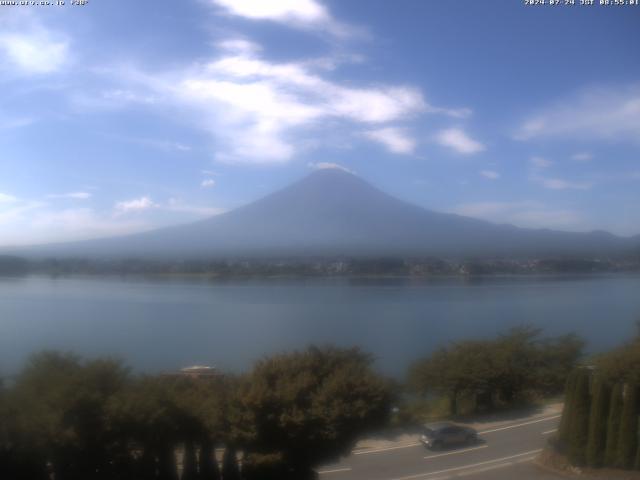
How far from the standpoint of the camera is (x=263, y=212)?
1483 inches

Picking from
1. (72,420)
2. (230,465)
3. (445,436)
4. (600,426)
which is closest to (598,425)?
(600,426)

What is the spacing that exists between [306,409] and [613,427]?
3474mm

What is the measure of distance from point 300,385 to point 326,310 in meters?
14.4

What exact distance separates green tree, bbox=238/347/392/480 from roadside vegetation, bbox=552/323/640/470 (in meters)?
2.16

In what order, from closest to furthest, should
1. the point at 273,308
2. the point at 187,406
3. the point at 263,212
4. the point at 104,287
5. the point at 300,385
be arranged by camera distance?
the point at 187,406
the point at 300,385
the point at 104,287
the point at 273,308
the point at 263,212

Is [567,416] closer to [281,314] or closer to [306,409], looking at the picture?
[306,409]

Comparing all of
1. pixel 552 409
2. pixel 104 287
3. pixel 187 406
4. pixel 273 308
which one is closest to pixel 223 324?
pixel 273 308

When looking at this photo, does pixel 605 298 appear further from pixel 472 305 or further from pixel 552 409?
pixel 552 409

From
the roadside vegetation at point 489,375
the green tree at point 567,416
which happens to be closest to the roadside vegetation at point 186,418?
the green tree at point 567,416

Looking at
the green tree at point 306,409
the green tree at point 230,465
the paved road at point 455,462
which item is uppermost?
the green tree at point 306,409

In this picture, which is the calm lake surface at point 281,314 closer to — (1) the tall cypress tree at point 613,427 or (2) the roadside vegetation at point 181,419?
(2) the roadside vegetation at point 181,419

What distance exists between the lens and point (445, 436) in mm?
7715

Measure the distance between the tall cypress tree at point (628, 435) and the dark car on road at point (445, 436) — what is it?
2059 mm

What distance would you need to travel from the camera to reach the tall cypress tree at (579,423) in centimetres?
645
